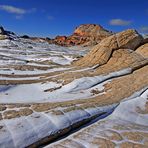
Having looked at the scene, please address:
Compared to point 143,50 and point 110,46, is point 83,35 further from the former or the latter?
point 110,46

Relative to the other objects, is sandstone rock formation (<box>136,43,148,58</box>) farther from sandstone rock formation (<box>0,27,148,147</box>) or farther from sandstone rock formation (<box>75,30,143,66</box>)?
sandstone rock formation (<box>75,30,143,66</box>)

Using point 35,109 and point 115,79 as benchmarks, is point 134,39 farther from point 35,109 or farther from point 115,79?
point 35,109

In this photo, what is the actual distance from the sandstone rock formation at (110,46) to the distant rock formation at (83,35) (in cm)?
10159

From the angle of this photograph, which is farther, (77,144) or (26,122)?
(26,122)

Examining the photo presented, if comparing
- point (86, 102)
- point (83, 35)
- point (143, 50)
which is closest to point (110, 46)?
point (143, 50)

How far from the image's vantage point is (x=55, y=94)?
728 inches

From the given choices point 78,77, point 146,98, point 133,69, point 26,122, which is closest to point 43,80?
point 78,77

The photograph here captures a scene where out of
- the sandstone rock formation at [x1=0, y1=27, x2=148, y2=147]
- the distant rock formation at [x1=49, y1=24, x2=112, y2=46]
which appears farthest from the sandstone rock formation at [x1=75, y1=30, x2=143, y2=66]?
the distant rock formation at [x1=49, y1=24, x2=112, y2=46]

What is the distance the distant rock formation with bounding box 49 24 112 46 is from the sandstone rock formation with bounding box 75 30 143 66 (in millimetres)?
101591

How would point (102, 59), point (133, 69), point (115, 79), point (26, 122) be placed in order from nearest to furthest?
point (26, 122) → point (115, 79) → point (133, 69) → point (102, 59)

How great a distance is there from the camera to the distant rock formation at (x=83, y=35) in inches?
5364

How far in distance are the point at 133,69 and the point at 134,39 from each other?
696 centimetres

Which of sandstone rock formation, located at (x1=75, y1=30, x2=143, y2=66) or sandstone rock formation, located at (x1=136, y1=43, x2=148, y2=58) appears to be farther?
sandstone rock formation, located at (x1=136, y1=43, x2=148, y2=58)

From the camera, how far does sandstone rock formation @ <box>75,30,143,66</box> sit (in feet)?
85.5
